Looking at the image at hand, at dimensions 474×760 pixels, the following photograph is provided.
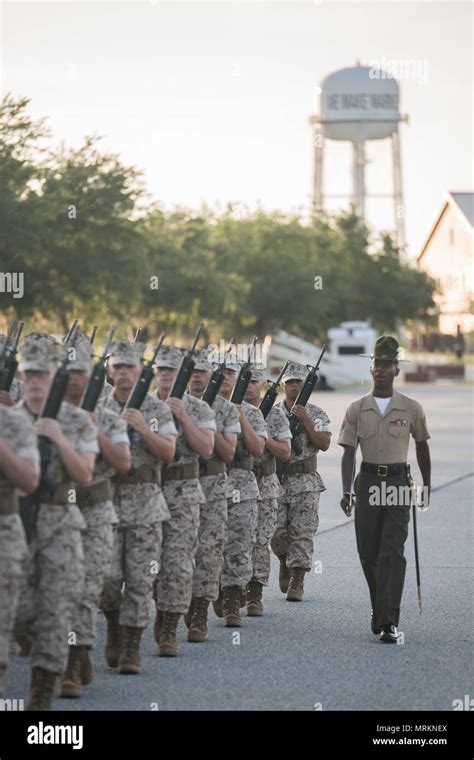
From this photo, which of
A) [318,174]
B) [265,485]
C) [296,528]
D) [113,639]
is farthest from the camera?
[318,174]

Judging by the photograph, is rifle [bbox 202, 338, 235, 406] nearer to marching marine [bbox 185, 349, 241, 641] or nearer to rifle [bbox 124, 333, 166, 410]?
marching marine [bbox 185, 349, 241, 641]

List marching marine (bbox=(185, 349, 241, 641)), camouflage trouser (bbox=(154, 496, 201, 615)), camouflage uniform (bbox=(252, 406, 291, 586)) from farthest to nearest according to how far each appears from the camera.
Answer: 1. camouflage uniform (bbox=(252, 406, 291, 586))
2. marching marine (bbox=(185, 349, 241, 641))
3. camouflage trouser (bbox=(154, 496, 201, 615))

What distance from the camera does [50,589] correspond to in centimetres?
819

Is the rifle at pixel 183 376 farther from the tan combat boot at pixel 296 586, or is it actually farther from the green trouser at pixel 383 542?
the tan combat boot at pixel 296 586

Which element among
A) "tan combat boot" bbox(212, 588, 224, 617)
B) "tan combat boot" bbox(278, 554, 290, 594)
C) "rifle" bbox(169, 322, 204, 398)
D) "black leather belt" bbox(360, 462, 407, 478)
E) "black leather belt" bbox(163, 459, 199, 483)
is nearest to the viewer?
"rifle" bbox(169, 322, 204, 398)

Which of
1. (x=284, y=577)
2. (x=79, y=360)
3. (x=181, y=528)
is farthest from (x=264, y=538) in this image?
(x=79, y=360)

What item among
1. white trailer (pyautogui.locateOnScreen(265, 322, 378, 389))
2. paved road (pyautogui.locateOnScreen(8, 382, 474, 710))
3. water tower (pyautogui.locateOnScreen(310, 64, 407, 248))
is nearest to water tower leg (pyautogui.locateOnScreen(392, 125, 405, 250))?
water tower (pyautogui.locateOnScreen(310, 64, 407, 248))

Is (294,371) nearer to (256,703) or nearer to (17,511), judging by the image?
(256,703)

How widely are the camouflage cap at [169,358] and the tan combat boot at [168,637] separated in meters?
1.52

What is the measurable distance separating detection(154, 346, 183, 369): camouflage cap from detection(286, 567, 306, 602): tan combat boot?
3.08 meters

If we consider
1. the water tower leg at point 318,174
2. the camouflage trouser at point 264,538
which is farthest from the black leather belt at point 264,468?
the water tower leg at point 318,174

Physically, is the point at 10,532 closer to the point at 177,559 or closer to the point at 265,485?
the point at 177,559

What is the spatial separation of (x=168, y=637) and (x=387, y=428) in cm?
205

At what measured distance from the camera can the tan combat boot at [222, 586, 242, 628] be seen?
1159cm
